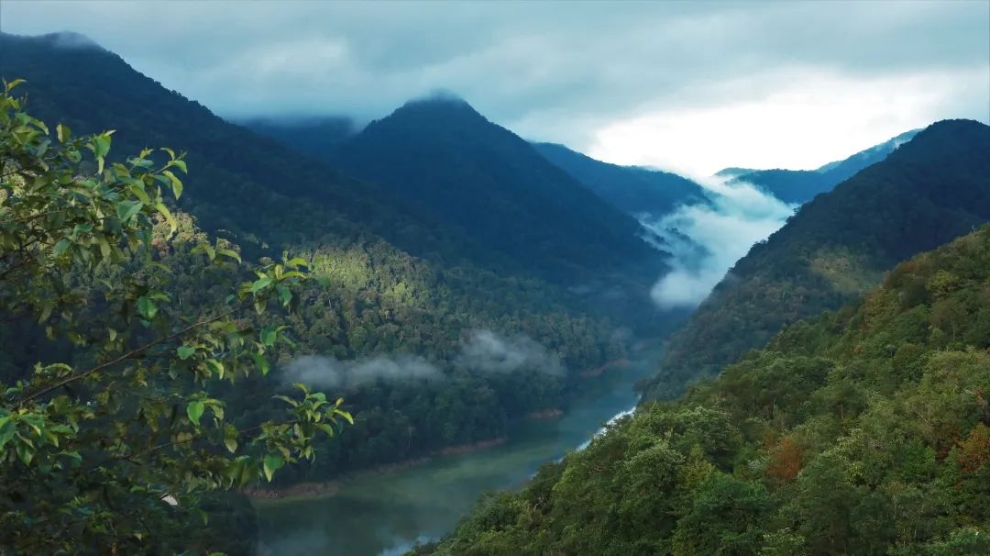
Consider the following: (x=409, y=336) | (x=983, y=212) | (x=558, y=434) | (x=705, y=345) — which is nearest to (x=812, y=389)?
(x=705, y=345)

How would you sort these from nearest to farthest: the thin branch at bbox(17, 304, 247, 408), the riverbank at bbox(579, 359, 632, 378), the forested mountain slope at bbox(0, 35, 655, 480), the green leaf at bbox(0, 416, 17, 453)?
the green leaf at bbox(0, 416, 17, 453) < the thin branch at bbox(17, 304, 247, 408) < the forested mountain slope at bbox(0, 35, 655, 480) < the riverbank at bbox(579, 359, 632, 378)

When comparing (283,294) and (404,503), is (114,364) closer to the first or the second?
(283,294)

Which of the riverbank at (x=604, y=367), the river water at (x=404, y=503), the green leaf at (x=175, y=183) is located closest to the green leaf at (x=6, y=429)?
the green leaf at (x=175, y=183)

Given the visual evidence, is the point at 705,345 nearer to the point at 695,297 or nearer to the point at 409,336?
the point at 409,336

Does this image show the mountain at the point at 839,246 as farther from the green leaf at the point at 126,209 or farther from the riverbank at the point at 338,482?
the green leaf at the point at 126,209

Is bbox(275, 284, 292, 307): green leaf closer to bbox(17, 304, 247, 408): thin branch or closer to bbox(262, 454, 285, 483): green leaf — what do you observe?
bbox(17, 304, 247, 408): thin branch

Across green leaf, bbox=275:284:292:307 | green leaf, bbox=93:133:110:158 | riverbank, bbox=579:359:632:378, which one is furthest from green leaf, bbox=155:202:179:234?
riverbank, bbox=579:359:632:378

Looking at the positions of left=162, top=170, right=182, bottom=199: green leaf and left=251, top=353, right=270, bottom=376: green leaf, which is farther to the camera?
left=251, top=353, right=270, bottom=376: green leaf

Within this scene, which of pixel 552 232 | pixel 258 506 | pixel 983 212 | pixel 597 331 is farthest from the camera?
pixel 552 232
